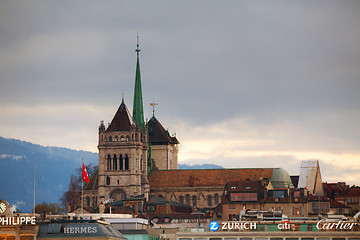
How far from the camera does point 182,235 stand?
104m

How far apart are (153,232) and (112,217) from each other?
11.3m

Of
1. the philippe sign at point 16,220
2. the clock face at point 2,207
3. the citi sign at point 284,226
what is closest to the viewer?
the citi sign at point 284,226

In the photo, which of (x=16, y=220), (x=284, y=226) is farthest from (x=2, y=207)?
(x=284, y=226)

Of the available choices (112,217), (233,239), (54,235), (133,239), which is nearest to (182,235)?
(233,239)

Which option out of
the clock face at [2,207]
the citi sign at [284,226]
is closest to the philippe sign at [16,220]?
the clock face at [2,207]

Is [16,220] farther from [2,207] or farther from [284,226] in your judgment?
[284,226]

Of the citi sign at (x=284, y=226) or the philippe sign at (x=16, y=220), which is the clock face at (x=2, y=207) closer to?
the philippe sign at (x=16, y=220)

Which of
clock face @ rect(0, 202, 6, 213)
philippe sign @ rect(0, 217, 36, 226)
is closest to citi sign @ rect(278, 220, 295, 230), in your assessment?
philippe sign @ rect(0, 217, 36, 226)

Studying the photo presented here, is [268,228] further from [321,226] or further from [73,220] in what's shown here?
[73,220]

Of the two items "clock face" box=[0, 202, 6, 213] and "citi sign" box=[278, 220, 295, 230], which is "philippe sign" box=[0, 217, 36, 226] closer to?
"clock face" box=[0, 202, 6, 213]

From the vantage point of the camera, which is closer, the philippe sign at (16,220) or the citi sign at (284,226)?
the citi sign at (284,226)

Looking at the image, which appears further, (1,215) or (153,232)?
(153,232)

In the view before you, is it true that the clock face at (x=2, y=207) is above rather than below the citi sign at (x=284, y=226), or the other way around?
above

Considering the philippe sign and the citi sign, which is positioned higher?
the philippe sign
